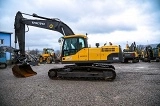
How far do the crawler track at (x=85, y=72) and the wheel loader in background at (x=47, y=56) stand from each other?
17.7 metres

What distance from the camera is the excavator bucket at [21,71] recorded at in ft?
41.4

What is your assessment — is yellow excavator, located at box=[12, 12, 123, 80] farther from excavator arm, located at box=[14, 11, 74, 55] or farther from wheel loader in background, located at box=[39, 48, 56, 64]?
wheel loader in background, located at box=[39, 48, 56, 64]

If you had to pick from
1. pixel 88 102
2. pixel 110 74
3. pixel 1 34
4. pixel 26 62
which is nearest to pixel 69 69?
pixel 110 74

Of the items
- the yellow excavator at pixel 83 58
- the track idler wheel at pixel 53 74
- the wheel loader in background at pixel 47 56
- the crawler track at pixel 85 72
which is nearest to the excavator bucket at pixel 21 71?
the yellow excavator at pixel 83 58

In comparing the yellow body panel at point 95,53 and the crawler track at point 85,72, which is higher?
the yellow body panel at point 95,53

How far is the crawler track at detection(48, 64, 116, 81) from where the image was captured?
10828 mm

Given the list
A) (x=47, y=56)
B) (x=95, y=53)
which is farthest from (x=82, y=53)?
(x=47, y=56)

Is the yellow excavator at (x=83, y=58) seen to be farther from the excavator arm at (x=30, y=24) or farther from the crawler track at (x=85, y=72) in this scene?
the excavator arm at (x=30, y=24)

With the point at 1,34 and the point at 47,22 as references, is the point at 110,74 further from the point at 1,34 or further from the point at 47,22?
the point at 1,34

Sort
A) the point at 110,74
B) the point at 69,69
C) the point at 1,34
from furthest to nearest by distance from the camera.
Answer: the point at 1,34, the point at 69,69, the point at 110,74

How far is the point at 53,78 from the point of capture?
11.7 m

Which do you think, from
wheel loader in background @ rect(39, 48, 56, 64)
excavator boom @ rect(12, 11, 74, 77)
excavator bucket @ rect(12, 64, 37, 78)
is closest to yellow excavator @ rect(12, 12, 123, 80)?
excavator bucket @ rect(12, 64, 37, 78)

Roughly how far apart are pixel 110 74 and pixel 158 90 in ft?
10.3

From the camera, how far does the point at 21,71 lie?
13023mm
